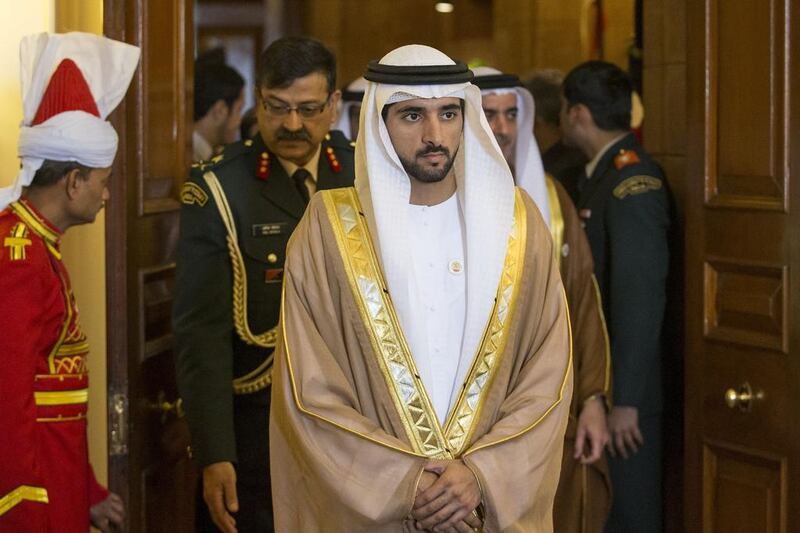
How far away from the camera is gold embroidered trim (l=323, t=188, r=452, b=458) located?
267 centimetres

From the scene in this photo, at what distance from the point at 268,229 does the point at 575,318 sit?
1028 millimetres

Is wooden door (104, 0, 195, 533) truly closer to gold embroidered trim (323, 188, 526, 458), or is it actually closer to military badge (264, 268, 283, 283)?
military badge (264, 268, 283, 283)

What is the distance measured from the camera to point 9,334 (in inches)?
108

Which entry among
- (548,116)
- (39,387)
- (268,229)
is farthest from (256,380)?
(548,116)

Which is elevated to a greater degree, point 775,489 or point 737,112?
point 737,112

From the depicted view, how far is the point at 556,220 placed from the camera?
155 inches

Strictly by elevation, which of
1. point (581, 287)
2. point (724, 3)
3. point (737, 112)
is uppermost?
point (724, 3)

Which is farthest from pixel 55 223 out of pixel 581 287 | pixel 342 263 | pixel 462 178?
pixel 581 287

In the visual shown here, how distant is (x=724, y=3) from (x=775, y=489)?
4.65ft

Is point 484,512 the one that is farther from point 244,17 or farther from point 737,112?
point 244,17

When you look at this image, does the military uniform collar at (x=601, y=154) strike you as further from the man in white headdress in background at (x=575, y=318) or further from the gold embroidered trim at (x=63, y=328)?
the gold embroidered trim at (x=63, y=328)

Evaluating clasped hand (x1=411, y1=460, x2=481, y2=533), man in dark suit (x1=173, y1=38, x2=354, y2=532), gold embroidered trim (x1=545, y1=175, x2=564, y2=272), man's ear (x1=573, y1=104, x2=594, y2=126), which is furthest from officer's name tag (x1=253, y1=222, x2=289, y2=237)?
man's ear (x1=573, y1=104, x2=594, y2=126)

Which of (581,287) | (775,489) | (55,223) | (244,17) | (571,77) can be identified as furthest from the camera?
(244,17)

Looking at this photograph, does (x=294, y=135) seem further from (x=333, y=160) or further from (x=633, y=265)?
(x=633, y=265)
